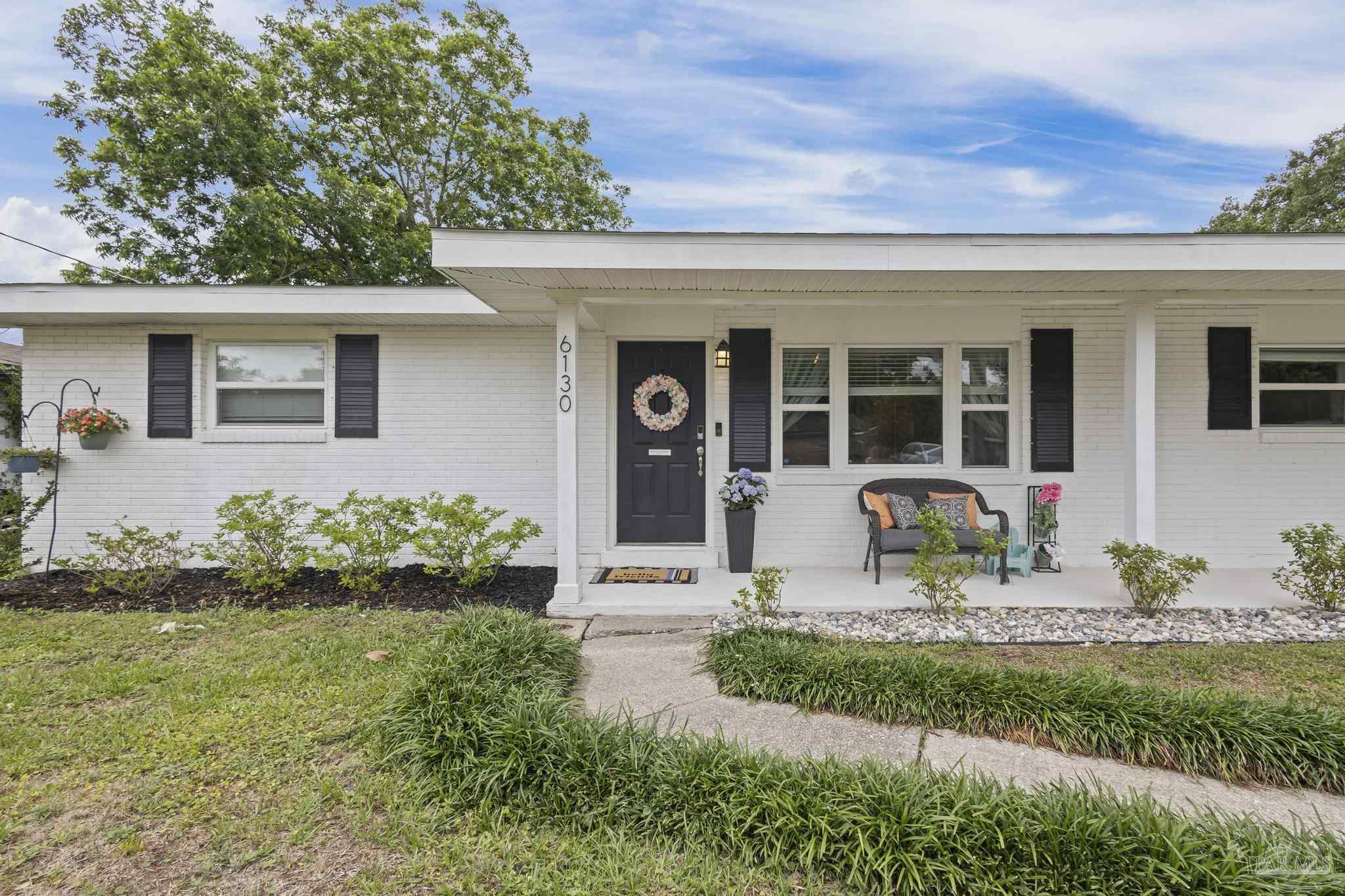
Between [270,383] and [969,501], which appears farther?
[270,383]

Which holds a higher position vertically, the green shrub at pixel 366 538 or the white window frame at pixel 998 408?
the white window frame at pixel 998 408

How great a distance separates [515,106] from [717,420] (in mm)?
10712

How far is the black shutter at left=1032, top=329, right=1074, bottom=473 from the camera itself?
213 inches

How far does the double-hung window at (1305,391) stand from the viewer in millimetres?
5398

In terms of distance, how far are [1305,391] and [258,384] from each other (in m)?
9.62

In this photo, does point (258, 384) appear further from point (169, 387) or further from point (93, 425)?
point (93, 425)

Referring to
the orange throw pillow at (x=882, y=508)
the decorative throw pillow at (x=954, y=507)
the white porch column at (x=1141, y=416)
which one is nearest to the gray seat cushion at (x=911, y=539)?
the decorative throw pillow at (x=954, y=507)

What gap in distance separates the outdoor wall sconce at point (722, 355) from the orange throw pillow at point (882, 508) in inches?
67.5

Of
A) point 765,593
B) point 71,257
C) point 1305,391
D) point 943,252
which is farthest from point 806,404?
point 71,257

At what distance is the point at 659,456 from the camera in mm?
5551

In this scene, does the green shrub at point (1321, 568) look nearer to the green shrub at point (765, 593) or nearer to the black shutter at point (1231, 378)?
the black shutter at point (1231, 378)

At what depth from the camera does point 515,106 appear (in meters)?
12.7

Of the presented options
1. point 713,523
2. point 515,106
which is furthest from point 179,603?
point 515,106

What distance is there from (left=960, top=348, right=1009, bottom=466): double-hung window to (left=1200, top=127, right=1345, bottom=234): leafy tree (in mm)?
11935
